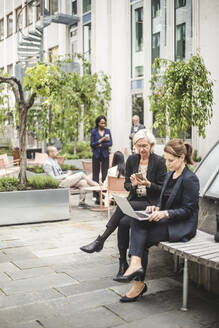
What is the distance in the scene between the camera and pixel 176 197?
15.4 ft

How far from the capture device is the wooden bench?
388 cm

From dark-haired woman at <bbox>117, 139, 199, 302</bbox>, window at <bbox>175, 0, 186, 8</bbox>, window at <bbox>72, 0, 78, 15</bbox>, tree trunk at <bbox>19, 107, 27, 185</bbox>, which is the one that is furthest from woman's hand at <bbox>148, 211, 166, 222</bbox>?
window at <bbox>72, 0, 78, 15</bbox>

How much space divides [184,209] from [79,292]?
1.36m

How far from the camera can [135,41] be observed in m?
20.1

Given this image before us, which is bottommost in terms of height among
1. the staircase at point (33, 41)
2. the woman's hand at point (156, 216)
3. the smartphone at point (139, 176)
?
the woman's hand at point (156, 216)

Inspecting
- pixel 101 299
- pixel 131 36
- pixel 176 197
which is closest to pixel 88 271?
pixel 101 299

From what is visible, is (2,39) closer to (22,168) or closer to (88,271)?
(22,168)

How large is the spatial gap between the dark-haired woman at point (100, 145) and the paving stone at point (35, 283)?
210 inches

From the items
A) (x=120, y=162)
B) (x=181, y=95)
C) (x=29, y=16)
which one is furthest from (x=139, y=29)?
(x=29, y=16)

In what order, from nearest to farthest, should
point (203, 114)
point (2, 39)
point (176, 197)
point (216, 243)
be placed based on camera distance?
point (216, 243) → point (176, 197) → point (203, 114) → point (2, 39)

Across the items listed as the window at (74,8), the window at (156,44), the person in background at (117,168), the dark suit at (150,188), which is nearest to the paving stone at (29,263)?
the dark suit at (150,188)

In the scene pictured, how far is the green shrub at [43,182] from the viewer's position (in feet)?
28.7

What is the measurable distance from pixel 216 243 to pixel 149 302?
0.85 m

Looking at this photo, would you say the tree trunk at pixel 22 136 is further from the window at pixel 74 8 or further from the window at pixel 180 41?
the window at pixel 74 8
